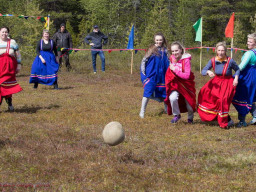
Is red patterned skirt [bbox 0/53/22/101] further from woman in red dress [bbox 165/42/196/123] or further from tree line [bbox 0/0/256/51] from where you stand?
tree line [bbox 0/0/256/51]

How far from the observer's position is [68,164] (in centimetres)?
538

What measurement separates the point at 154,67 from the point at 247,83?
6.55 ft

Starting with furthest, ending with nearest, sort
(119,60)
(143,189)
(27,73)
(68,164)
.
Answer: (119,60)
(27,73)
(68,164)
(143,189)

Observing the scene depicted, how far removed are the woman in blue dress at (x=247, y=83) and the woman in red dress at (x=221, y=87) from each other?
28 centimetres

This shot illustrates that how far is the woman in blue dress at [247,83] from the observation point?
789cm

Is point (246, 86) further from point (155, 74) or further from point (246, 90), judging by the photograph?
point (155, 74)

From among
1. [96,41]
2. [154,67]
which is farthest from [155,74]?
[96,41]

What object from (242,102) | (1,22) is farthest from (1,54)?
(1,22)

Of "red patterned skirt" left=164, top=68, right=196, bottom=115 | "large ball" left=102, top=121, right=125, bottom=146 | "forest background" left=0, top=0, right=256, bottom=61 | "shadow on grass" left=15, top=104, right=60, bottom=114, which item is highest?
"forest background" left=0, top=0, right=256, bottom=61

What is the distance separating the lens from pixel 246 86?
8.02 meters

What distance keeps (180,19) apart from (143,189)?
106 feet

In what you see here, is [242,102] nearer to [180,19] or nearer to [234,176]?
[234,176]

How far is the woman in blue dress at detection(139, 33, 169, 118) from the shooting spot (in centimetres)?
892

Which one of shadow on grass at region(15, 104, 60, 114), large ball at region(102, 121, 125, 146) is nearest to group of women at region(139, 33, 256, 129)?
large ball at region(102, 121, 125, 146)
